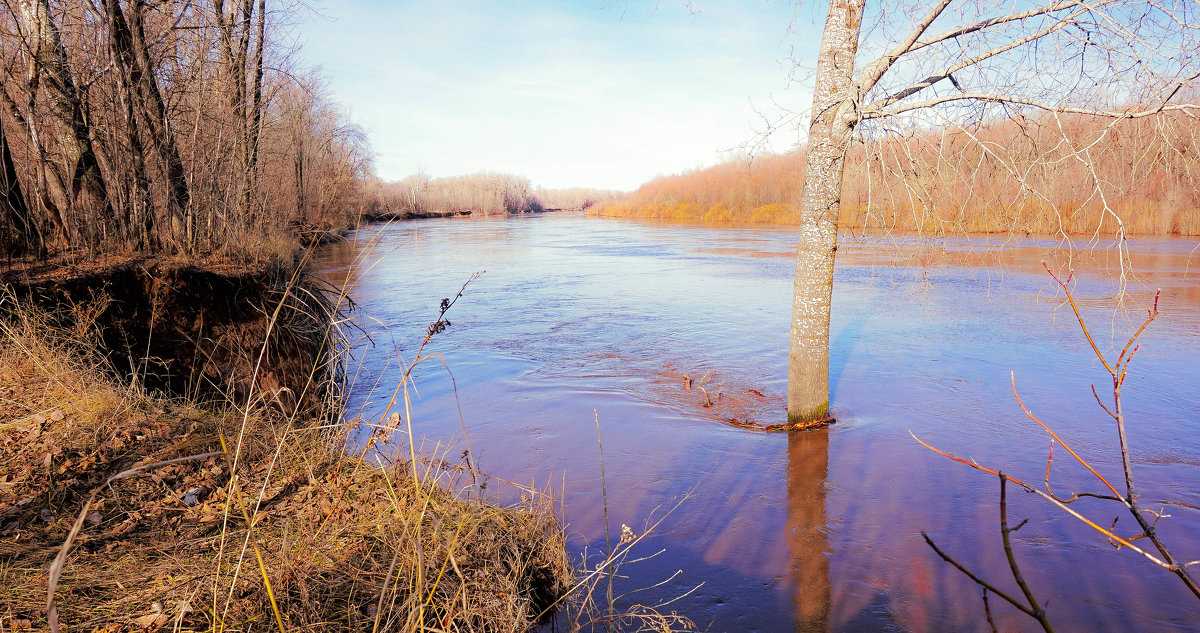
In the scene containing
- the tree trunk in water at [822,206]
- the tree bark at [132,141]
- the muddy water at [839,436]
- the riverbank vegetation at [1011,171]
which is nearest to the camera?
the muddy water at [839,436]

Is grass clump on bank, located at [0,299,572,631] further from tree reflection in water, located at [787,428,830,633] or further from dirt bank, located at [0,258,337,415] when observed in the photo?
tree reflection in water, located at [787,428,830,633]

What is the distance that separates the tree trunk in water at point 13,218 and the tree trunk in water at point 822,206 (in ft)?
22.3

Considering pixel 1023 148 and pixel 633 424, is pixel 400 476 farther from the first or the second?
pixel 1023 148

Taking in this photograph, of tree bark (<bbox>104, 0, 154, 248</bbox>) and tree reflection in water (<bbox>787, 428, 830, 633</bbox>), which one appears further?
tree bark (<bbox>104, 0, 154, 248</bbox>)

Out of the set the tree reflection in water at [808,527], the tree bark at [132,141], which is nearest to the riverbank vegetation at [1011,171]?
the tree reflection in water at [808,527]

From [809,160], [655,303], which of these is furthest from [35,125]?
[655,303]

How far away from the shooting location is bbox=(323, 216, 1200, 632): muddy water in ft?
13.4

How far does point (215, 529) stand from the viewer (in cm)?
343

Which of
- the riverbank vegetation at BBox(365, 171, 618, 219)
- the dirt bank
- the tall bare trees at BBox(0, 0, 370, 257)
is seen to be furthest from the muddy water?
the riverbank vegetation at BBox(365, 171, 618, 219)

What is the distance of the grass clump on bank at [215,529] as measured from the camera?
107 inches

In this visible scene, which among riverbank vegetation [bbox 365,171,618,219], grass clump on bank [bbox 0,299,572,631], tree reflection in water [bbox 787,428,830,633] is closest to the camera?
grass clump on bank [bbox 0,299,572,631]

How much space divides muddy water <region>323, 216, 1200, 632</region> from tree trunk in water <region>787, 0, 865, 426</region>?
0.37 metres

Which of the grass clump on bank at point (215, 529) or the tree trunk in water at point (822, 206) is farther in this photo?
the tree trunk in water at point (822, 206)

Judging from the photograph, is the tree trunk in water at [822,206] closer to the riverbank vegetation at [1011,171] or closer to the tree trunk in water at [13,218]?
the riverbank vegetation at [1011,171]
